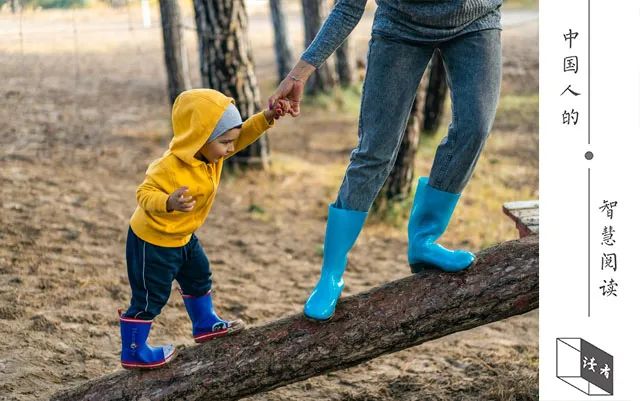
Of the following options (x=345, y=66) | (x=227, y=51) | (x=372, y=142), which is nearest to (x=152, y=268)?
(x=372, y=142)

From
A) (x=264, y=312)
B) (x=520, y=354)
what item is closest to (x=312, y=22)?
(x=264, y=312)

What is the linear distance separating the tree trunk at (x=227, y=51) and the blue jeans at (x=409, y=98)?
457cm

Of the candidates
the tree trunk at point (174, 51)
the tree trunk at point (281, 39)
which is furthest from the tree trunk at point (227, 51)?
A: the tree trunk at point (281, 39)

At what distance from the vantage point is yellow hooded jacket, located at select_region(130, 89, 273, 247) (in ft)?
10.6

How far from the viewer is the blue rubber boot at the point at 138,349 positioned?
340cm

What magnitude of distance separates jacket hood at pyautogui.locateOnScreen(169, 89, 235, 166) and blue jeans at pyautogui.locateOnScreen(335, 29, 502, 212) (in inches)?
22.1

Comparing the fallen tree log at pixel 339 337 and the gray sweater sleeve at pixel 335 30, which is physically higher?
the gray sweater sleeve at pixel 335 30

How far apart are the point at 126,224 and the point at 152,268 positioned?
368 cm

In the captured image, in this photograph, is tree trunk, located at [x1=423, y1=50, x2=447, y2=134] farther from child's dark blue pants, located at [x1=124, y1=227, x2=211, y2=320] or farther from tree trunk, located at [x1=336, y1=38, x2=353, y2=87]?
child's dark blue pants, located at [x1=124, y1=227, x2=211, y2=320]

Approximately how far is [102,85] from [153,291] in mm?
9148

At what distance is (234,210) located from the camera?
7.68 m

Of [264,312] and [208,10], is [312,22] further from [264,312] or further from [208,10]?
[264,312]

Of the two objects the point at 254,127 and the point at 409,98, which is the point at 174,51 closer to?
the point at 254,127

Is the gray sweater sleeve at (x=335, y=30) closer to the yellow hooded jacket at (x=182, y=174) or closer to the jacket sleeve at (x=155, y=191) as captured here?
the yellow hooded jacket at (x=182, y=174)
